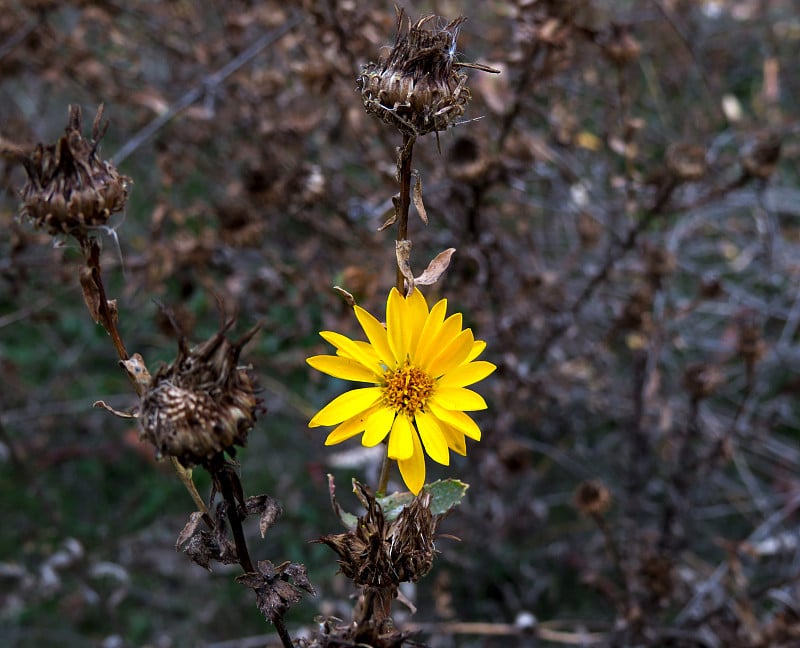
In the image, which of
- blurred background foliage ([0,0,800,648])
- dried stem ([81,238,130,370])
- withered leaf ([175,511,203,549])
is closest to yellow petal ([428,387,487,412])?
withered leaf ([175,511,203,549])

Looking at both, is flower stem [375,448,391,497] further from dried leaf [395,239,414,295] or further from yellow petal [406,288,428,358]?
dried leaf [395,239,414,295]

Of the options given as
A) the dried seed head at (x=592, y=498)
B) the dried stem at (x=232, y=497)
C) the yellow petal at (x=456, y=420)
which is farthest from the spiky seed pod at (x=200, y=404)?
the dried seed head at (x=592, y=498)

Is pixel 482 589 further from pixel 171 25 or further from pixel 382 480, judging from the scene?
pixel 171 25

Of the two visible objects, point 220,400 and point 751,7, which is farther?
point 751,7

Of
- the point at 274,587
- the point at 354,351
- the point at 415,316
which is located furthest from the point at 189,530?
the point at 415,316

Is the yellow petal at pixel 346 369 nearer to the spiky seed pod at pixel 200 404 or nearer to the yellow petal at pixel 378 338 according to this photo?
the yellow petal at pixel 378 338

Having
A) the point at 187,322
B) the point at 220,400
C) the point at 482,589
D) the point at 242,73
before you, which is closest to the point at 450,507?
the point at 220,400
